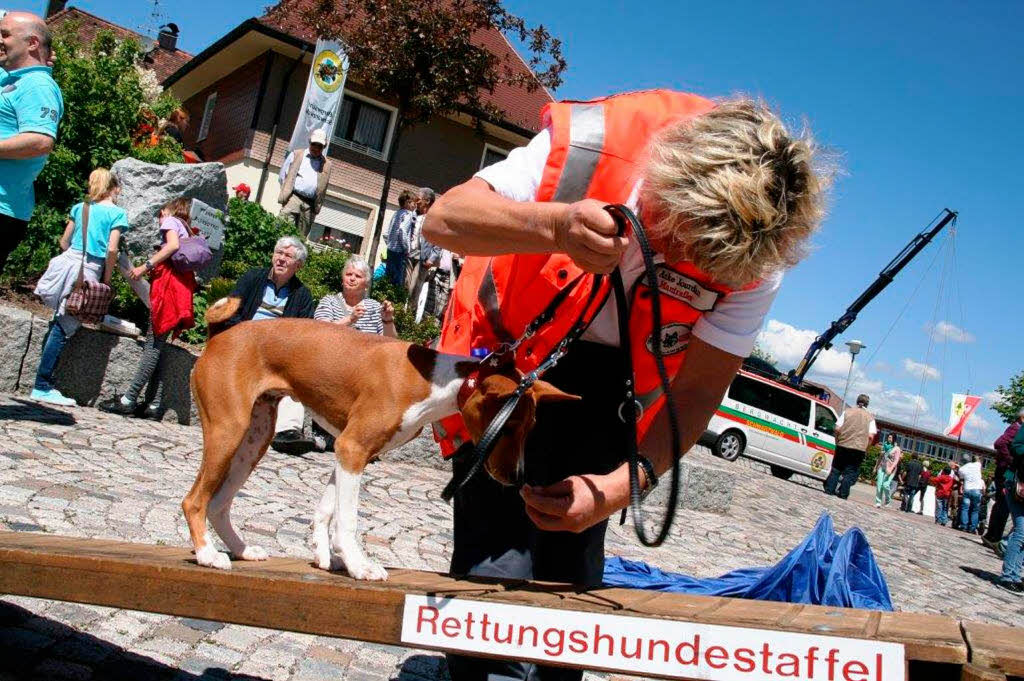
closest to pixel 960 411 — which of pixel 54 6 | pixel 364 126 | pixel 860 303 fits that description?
pixel 860 303

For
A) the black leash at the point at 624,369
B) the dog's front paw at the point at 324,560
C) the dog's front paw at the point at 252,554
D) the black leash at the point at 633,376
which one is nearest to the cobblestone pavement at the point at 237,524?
the dog's front paw at the point at 252,554

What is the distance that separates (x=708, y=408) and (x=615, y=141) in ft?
3.34

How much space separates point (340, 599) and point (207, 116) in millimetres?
32970

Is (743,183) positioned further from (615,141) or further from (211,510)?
(211,510)

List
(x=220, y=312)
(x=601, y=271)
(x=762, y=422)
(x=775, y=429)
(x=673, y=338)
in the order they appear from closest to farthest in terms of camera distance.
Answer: (x=601, y=271), (x=673, y=338), (x=220, y=312), (x=762, y=422), (x=775, y=429)

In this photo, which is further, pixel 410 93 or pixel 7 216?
pixel 410 93

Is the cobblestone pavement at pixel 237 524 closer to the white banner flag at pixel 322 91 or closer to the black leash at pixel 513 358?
the black leash at pixel 513 358

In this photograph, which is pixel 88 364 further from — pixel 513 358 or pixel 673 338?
pixel 673 338

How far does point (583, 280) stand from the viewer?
2623 millimetres

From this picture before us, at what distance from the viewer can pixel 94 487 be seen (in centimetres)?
591

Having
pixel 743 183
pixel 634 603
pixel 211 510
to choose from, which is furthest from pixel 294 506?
pixel 743 183

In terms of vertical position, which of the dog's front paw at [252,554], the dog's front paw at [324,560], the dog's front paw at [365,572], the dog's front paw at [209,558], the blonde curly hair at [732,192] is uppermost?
the blonde curly hair at [732,192]

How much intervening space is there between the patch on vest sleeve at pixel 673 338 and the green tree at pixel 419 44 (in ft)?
57.4

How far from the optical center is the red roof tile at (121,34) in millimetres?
39500
